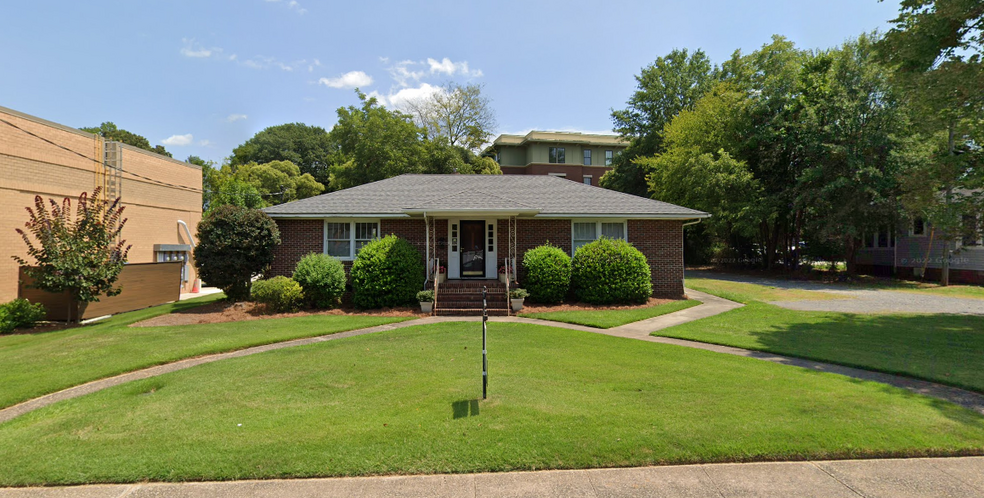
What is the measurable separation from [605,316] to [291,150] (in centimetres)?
6007

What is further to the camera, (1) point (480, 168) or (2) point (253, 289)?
(1) point (480, 168)

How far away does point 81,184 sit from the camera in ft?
56.2

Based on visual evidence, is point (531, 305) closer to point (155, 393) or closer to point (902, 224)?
point (155, 393)

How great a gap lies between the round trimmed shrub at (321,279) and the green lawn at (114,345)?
130 centimetres

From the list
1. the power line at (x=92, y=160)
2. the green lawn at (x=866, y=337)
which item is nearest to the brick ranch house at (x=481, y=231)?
the green lawn at (x=866, y=337)

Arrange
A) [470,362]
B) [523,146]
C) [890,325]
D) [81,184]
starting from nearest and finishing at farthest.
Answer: [470,362] < [890,325] < [81,184] < [523,146]

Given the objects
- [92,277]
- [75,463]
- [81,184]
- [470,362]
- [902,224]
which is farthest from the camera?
[902,224]

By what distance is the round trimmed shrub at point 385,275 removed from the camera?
1405 centimetres

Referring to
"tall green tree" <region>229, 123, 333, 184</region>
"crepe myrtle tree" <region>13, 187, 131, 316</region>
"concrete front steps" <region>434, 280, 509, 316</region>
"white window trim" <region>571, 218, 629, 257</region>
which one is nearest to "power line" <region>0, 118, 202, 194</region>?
"crepe myrtle tree" <region>13, 187, 131, 316</region>

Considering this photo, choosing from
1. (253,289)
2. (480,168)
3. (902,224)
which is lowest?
(253,289)

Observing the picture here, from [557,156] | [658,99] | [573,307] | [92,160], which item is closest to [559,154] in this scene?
[557,156]

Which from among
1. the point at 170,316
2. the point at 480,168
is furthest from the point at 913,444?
the point at 480,168

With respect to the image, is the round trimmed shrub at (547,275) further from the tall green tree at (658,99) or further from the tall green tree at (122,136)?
the tall green tree at (122,136)

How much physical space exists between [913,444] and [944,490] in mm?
857
